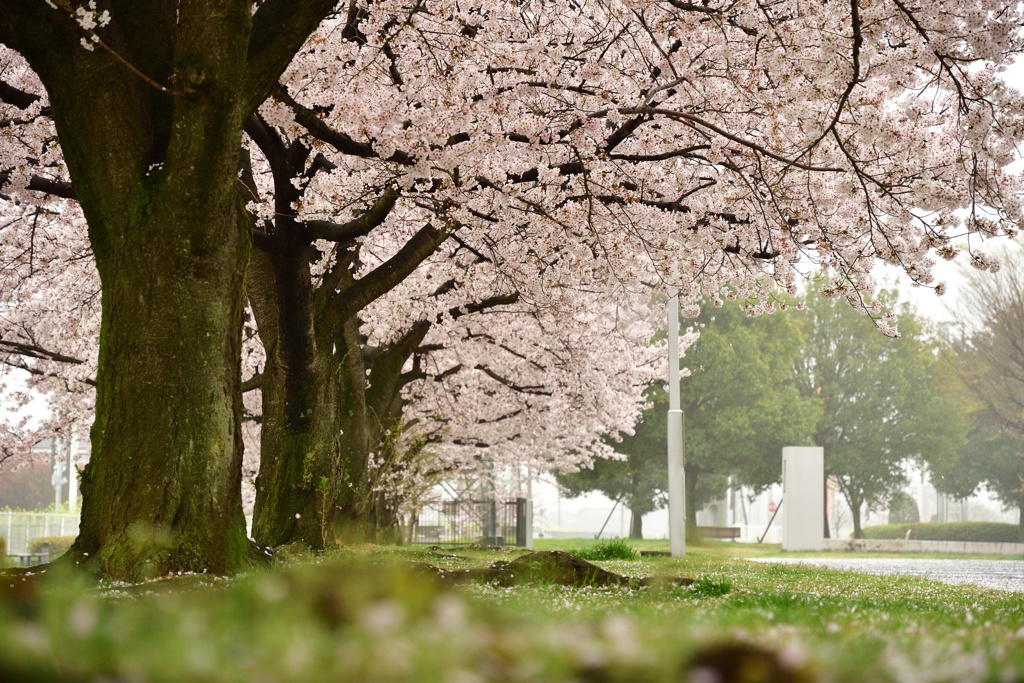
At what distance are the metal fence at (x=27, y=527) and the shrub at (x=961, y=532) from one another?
38241 millimetres

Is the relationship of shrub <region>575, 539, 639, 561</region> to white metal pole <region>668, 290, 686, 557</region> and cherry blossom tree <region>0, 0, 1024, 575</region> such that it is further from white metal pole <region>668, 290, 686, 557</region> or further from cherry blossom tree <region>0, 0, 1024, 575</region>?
cherry blossom tree <region>0, 0, 1024, 575</region>

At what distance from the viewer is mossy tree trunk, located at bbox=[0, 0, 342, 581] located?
7.08 m

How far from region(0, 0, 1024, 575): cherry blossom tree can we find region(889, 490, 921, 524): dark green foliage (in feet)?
130

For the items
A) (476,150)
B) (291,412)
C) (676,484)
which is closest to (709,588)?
(476,150)

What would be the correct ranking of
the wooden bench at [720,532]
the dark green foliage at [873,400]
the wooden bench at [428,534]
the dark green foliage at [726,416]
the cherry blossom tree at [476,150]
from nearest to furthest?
the cherry blossom tree at [476,150] → the wooden bench at [428,534] → the dark green foliage at [726,416] → the dark green foliage at [873,400] → the wooden bench at [720,532]

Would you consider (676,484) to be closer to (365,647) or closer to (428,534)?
(365,647)

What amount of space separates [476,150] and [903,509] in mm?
59801

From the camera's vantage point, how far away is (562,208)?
1257cm

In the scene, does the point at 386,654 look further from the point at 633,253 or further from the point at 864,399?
the point at 864,399

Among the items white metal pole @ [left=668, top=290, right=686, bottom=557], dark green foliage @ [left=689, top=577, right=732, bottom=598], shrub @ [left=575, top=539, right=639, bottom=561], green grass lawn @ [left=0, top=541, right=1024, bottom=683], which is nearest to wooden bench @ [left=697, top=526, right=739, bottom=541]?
white metal pole @ [left=668, top=290, right=686, bottom=557]

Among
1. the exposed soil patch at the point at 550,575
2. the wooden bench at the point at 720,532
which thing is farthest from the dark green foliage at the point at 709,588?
the wooden bench at the point at 720,532

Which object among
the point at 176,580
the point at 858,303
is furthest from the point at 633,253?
the point at 176,580

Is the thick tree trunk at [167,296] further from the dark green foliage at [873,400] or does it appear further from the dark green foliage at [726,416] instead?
the dark green foliage at [873,400]

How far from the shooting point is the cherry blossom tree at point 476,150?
728 centimetres
